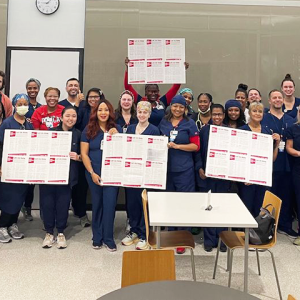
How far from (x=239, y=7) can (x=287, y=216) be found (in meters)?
3.38

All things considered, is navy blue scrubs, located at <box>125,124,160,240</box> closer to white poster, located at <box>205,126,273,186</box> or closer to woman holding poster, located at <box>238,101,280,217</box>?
white poster, located at <box>205,126,273,186</box>

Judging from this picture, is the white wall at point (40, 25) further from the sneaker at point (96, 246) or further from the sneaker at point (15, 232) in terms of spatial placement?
the sneaker at point (96, 246)

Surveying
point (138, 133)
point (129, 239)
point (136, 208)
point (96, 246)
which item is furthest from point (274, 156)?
point (96, 246)

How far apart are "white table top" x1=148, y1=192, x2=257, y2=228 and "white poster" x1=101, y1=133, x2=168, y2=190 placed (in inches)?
22.6

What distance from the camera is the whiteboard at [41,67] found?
19.4 ft

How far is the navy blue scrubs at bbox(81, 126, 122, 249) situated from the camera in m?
4.17

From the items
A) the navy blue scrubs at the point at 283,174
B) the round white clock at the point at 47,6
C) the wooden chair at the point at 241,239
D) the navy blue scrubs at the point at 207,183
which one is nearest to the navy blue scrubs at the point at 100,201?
the navy blue scrubs at the point at 207,183

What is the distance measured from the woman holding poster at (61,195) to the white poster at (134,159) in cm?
41

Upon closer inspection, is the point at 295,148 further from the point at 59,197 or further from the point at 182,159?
the point at 59,197

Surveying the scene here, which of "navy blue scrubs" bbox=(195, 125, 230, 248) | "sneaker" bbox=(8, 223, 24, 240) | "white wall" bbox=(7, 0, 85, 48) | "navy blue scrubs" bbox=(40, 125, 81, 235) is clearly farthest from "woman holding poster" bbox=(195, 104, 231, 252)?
"white wall" bbox=(7, 0, 85, 48)

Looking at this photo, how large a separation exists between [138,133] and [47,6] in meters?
3.04

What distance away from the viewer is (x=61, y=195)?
170 inches

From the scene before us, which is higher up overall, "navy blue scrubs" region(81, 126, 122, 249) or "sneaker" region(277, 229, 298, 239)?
"navy blue scrubs" region(81, 126, 122, 249)


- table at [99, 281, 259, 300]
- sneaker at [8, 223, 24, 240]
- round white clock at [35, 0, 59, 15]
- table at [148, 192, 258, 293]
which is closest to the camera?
table at [99, 281, 259, 300]
